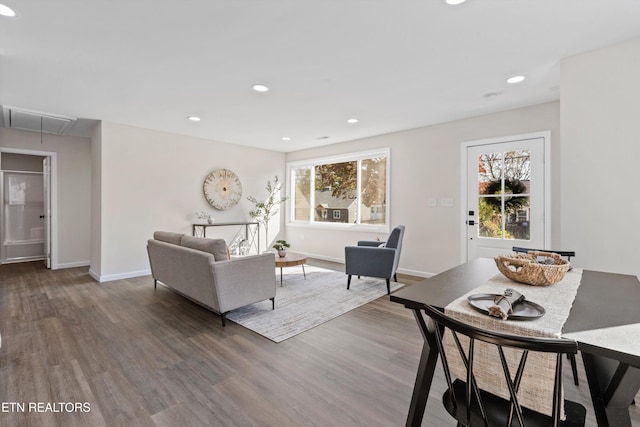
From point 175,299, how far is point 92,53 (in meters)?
2.69

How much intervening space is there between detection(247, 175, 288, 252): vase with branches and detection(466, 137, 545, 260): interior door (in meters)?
4.10

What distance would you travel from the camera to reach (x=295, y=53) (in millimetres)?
2527

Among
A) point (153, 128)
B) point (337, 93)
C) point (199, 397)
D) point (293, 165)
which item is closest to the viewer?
point (199, 397)

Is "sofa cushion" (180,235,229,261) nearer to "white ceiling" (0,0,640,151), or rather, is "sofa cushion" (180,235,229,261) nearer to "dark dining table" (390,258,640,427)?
"white ceiling" (0,0,640,151)

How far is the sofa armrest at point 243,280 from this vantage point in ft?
9.38

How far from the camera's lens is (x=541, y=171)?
12.3 feet

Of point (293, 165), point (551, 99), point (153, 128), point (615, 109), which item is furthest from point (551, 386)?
point (293, 165)

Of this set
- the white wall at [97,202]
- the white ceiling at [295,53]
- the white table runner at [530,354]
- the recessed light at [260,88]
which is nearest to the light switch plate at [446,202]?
the white ceiling at [295,53]

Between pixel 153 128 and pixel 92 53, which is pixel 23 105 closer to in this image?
pixel 153 128

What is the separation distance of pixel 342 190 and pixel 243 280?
359 centimetres

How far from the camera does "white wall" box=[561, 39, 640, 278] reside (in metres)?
2.28

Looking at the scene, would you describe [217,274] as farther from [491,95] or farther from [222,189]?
[491,95]

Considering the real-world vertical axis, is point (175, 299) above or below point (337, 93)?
below

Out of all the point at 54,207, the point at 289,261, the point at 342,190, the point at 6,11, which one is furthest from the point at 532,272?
the point at 54,207
